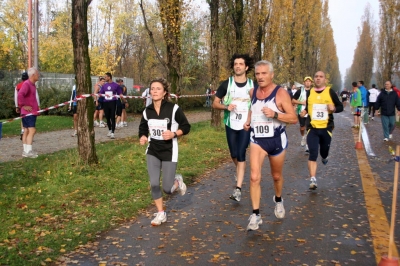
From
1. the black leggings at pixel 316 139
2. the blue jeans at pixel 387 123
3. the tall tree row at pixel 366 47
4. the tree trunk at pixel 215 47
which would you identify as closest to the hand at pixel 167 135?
the black leggings at pixel 316 139

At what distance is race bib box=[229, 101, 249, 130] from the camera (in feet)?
23.9

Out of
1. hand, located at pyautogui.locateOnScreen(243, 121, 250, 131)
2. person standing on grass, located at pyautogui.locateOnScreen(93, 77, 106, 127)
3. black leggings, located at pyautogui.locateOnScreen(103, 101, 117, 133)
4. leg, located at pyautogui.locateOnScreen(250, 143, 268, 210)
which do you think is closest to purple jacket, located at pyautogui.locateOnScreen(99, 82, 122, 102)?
black leggings, located at pyautogui.locateOnScreen(103, 101, 117, 133)

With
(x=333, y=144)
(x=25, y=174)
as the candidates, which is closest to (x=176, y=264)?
(x=25, y=174)

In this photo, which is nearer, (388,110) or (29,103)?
(29,103)

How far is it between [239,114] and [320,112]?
1872 millimetres

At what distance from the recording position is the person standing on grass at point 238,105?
729 centimetres

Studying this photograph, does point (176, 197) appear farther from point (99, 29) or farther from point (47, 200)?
point (99, 29)

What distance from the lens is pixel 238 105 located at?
7.33 m

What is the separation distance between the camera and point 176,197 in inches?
296

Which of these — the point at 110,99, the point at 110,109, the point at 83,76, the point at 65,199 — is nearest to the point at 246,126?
the point at 65,199

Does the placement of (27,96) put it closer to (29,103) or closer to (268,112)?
(29,103)

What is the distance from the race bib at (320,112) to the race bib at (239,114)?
171 cm

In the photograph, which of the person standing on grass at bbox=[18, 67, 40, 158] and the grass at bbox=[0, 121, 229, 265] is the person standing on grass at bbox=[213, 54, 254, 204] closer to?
the grass at bbox=[0, 121, 229, 265]

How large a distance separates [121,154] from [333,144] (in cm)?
781
